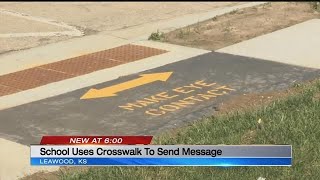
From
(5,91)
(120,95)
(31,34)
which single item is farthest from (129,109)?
(31,34)

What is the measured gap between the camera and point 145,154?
14.9 feet

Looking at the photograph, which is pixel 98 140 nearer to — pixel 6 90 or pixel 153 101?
pixel 153 101

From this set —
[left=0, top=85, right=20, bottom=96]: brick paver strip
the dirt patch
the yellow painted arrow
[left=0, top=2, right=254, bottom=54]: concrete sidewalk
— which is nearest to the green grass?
the yellow painted arrow

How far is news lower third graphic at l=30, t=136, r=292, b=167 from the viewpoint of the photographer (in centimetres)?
448

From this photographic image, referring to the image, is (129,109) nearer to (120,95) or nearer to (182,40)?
(120,95)

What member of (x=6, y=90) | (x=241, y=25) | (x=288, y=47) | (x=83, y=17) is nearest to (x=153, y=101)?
(x=6, y=90)

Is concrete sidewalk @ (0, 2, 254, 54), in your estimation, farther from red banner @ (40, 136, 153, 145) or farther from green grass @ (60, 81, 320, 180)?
red banner @ (40, 136, 153, 145)

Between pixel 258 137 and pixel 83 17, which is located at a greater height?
pixel 258 137

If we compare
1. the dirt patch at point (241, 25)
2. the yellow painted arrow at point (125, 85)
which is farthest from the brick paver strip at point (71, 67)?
the dirt patch at point (241, 25)

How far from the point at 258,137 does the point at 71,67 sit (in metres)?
3.82

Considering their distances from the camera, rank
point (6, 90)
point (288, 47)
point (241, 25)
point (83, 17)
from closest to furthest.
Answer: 1. point (6, 90)
2. point (288, 47)
3. point (241, 25)
4. point (83, 17)

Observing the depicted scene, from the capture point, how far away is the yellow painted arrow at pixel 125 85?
25.8 ft

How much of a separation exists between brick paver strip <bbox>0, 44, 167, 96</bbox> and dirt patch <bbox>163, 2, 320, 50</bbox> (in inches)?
37.9

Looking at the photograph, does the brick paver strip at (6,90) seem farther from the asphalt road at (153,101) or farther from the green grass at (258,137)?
the green grass at (258,137)
